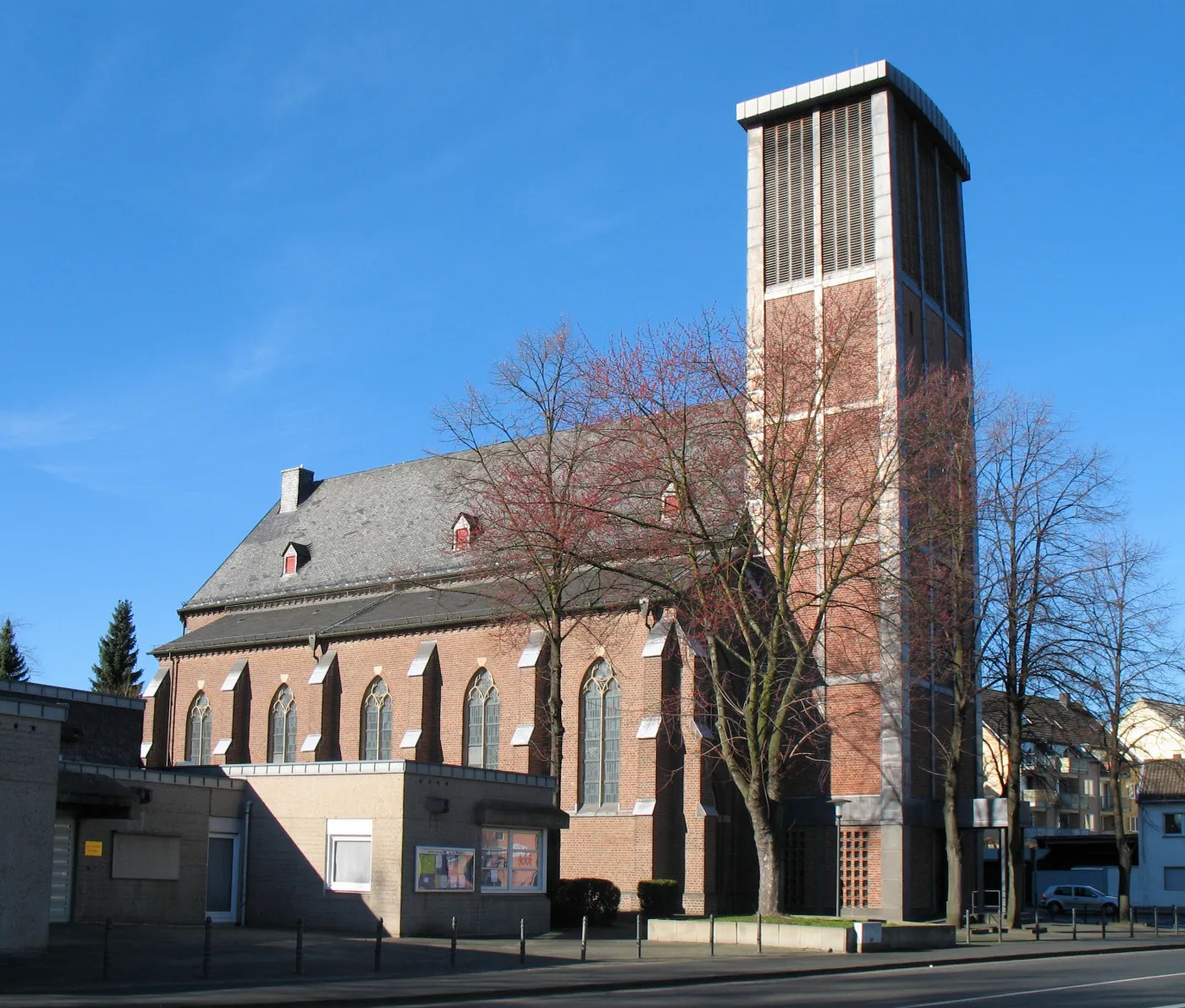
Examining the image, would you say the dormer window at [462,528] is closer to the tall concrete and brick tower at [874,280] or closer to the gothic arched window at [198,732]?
the gothic arched window at [198,732]

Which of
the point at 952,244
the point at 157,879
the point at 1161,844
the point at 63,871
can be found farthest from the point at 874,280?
the point at 1161,844

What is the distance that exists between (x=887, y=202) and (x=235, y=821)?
83.9 feet

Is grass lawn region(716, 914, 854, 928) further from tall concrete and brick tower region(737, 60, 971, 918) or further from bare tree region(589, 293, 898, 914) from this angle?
tall concrete and brick tower region(737, 60, 971, 918)

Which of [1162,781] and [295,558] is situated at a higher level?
[295,558]

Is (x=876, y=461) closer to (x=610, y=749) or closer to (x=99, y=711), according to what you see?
(x=610, y=749)

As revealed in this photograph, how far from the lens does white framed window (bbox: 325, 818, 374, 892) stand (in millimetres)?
27625

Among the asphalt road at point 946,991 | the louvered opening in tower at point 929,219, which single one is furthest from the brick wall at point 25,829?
the louvered opening in tower at point 929,219

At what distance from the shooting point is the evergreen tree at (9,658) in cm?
7345

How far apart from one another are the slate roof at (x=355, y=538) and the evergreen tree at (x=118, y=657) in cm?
2849

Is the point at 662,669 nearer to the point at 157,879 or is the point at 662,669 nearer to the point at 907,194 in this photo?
the point at 157,879

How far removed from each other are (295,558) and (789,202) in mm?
24551

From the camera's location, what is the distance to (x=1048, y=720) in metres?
A: 38.1

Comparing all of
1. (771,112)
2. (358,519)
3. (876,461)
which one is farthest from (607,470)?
(358,519)

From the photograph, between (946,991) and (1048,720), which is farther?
(1048,720)
